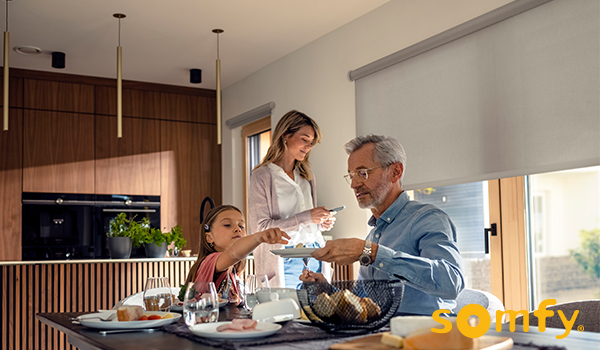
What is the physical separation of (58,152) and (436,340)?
4.83 m

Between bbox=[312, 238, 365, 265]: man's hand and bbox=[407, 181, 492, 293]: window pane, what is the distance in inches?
83.2

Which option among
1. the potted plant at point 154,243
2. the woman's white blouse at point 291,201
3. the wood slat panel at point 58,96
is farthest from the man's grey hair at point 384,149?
the wood slat panel at point 58,96

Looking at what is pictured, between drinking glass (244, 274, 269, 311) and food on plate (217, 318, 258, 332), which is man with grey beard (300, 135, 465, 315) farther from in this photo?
food on plate (217, 318, 258, 332)

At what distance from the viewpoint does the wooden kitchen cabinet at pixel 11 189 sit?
4938 millimetres

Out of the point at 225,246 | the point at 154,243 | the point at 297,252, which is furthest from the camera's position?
the point at 154,243

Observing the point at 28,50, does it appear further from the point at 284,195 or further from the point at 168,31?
the point at 284,195

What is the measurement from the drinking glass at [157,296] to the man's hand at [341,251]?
43 centimetres

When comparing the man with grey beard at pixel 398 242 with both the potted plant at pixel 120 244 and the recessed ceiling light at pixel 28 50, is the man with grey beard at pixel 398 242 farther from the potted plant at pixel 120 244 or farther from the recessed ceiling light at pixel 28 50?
the recessed ceiling light at pixel 28 50

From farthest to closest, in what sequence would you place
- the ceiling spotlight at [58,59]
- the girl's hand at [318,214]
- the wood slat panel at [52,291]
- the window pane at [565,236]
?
1. the ceiling spotlight at [58,59]
2. the wood slat panel at [52,291]
3. the window pane at [565,236]
4. the girl's hand at [318,214]

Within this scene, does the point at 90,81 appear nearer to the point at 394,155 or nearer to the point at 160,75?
the point at 160,75

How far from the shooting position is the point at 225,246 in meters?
2.49

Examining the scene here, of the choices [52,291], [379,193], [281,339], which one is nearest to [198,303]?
[281,339]

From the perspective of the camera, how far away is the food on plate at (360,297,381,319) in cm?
131

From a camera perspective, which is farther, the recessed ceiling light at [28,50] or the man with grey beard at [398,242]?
the recessed ceiling light at [28,50]
